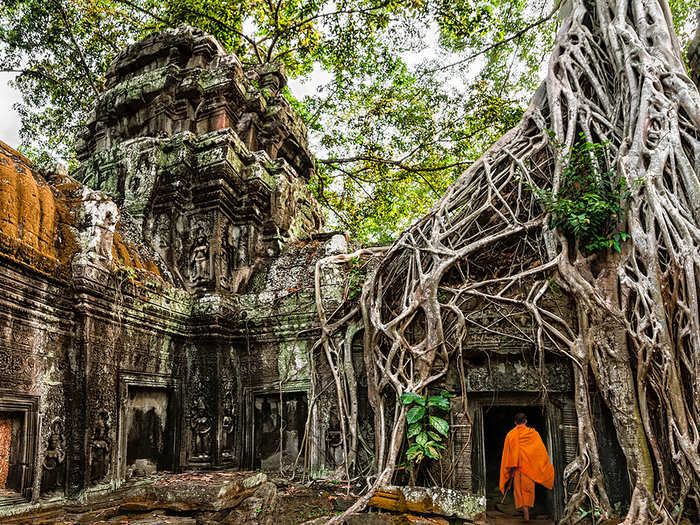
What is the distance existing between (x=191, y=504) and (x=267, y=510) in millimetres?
577

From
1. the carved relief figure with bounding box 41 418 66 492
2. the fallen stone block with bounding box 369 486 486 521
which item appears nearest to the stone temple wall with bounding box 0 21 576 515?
the carved relief figure with bounding box 41 418 66 492

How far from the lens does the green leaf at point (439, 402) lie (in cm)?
431

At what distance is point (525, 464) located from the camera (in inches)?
189

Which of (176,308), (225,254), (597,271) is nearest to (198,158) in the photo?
(225,254)

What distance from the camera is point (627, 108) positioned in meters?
5.44

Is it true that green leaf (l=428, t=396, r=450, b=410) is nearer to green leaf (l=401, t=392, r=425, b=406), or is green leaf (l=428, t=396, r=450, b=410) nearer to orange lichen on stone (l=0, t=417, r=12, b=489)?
green leaf (l=401, t=392, r=425, b=406)

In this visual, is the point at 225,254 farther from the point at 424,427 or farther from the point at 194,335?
the point at 424,427

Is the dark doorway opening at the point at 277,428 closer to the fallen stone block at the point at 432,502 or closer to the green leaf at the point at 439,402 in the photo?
the green leaf at the point at 439,402

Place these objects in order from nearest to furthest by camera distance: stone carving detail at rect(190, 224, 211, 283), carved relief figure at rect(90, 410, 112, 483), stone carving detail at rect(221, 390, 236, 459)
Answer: carved relief figure at rect(90, 410, 112, 483) < stone carving detail at rect(221, 390, 236, 459) < stone carving detail at rect(190, 224, 211, 283)

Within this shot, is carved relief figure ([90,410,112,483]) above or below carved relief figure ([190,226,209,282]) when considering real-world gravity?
below

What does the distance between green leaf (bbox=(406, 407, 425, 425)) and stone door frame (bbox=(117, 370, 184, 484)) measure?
2.51 meters

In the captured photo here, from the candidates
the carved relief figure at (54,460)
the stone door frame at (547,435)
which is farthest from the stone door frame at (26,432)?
the stone door frame at (547,435)

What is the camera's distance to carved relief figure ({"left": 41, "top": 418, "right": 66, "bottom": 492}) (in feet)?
12.3

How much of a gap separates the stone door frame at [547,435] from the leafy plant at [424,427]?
0.41 m
